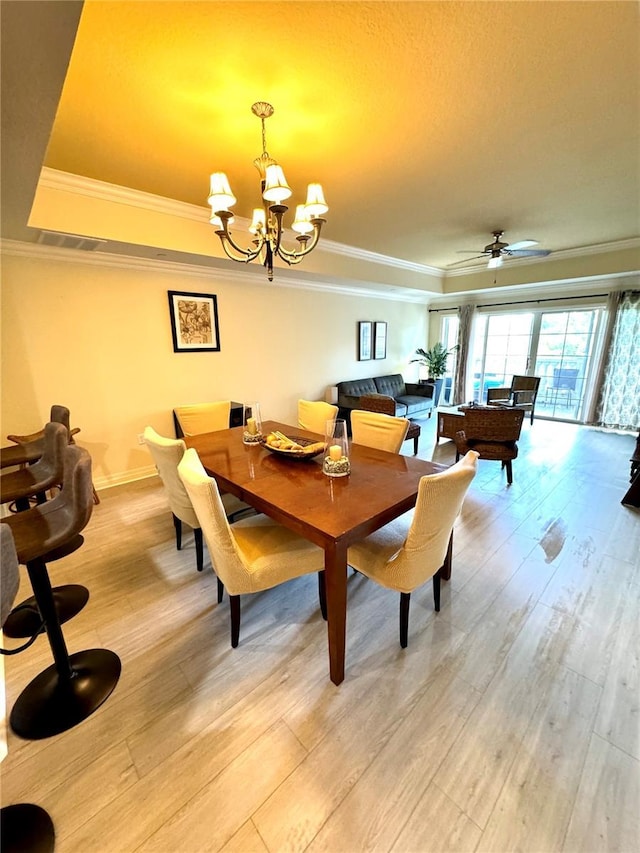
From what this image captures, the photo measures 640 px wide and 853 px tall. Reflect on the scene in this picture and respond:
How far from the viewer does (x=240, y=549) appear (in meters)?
1.60

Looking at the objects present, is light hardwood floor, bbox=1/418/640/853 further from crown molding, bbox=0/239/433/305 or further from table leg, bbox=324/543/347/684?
crown molding, bbox=0/239/433/305

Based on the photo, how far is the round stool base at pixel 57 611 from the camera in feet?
5.81

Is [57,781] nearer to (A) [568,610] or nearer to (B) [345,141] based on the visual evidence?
(A) [568,610]

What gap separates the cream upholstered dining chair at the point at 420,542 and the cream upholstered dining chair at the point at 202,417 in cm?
202

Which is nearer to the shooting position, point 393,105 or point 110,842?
point 110,842

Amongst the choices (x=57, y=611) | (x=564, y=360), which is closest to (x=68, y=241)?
(x=57, y=611)

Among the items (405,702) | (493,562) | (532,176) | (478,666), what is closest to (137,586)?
(405,702)

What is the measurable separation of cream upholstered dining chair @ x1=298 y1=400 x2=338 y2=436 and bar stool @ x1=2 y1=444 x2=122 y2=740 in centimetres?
182

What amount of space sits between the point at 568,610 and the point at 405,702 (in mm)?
1165

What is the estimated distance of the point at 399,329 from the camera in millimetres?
6770

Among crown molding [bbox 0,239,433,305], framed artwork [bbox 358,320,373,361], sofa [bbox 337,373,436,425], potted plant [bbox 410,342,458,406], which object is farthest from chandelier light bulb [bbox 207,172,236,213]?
potted plant [bbox 410,342,458,406]

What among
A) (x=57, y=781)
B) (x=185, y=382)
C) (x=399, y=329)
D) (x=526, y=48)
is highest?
(x=526, y=48)

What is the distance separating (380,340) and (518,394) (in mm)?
2545

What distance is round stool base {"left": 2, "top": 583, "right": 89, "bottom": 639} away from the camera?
1770mm
